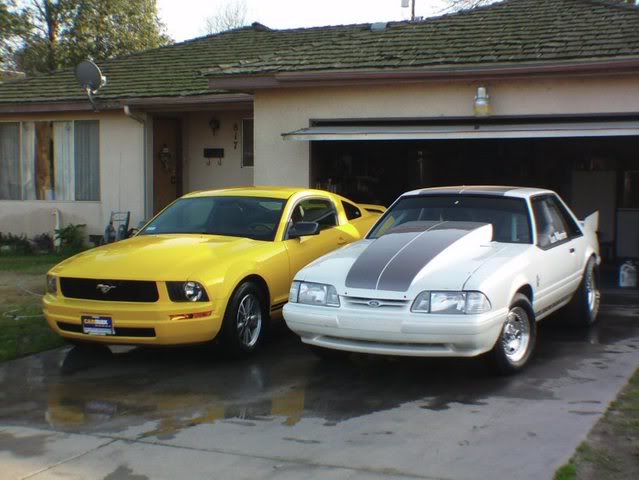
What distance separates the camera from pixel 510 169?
1602cm

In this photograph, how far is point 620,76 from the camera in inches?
419

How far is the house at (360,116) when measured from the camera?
10977mm

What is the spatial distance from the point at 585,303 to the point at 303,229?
2929 mm

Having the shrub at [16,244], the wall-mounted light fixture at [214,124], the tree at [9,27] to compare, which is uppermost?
the tree at [9,27]

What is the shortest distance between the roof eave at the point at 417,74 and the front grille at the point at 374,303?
555cm

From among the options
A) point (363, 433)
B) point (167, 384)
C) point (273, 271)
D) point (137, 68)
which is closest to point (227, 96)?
point (137, 68)

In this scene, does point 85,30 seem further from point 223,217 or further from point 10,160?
point 223,217

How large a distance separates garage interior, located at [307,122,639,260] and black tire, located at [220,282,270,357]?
16.5ft

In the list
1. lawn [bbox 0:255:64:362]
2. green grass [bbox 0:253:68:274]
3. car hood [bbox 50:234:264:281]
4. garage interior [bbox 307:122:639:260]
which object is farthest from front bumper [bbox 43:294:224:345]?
green grass [bbox 0:253:68:274]

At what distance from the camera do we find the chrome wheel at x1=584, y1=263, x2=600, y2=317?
846 centimetres

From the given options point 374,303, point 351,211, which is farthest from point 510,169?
point 374,303

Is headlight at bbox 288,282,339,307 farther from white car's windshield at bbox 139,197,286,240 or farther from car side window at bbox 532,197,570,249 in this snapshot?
car side window at bbox 532,197,570,249

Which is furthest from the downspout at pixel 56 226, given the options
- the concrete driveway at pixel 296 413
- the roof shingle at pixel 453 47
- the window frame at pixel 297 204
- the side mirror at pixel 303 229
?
the side mirror at pixel 303 229

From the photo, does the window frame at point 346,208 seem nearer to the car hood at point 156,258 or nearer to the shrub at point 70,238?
the car hood at point 156,258
